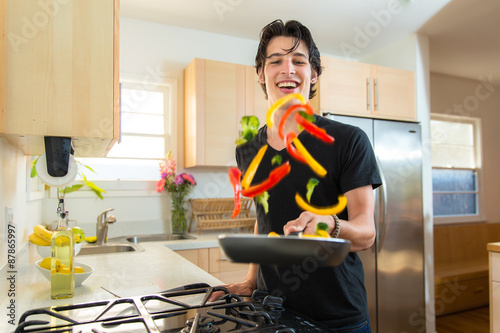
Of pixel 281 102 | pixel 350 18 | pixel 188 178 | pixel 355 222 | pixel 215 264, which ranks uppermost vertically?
pixel 350 18

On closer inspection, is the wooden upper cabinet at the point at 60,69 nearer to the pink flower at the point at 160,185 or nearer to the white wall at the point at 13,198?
the white wall at the point at 13,198

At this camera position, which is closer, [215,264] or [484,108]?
[215,264]

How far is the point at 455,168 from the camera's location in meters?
4.75

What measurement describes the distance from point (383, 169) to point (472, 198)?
8.63 ft

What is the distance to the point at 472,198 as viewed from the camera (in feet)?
16.0

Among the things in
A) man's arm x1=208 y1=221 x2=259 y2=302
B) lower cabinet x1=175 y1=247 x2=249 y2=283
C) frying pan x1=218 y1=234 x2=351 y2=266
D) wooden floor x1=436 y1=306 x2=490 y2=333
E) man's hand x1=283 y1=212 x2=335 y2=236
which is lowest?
wooden floor x1=436 y1=306 x2=490 y2=333

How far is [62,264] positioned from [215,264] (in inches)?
60.1

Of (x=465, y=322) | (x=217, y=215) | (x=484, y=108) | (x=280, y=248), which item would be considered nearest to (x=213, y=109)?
(x=217, y=215)

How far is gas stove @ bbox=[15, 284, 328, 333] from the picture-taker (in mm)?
786

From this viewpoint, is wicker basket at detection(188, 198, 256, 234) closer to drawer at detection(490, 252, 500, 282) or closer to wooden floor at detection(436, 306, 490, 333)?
drawer at detection(490, 252, 500, 282)

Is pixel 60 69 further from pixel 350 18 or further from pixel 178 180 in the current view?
pixel 350 18

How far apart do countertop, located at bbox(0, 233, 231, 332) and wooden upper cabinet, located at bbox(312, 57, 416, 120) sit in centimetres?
178

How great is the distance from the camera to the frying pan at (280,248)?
472 millimetres

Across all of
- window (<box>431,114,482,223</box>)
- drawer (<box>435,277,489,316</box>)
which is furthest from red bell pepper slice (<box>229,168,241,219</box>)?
window (<box>431,114,482,223</box>)
